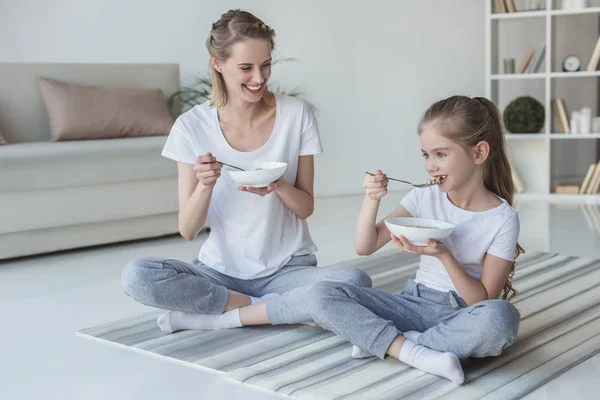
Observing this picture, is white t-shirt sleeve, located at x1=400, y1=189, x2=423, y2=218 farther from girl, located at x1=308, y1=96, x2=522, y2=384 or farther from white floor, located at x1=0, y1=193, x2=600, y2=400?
white floor, located at x1=0, y1=193, x2=600, y2=400

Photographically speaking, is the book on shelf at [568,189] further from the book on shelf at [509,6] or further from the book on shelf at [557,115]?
the book on shelf at [509,6]

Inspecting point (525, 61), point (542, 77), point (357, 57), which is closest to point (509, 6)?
point (525, 61)

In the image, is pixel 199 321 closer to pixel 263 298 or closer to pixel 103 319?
pixel 263 298

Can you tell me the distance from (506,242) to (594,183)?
347cm

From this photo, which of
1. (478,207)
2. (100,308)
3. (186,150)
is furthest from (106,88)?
(478,207)

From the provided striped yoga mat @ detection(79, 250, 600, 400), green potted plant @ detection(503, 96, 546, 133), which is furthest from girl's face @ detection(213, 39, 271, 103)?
green potted plant @ detection(503, 96, 546, 133)

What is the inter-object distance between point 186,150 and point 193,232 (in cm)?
23

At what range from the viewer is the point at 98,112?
13.5 ft

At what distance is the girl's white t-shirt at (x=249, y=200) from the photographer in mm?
2303

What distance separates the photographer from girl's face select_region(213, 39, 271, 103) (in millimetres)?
2195

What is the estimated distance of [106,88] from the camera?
168 inches

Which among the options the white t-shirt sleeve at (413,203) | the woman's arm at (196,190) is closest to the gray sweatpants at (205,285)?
the woman's arm at (196,190)

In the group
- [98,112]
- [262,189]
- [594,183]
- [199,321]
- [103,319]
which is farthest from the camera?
[594,183]

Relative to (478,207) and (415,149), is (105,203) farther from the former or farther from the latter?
(415,149)
